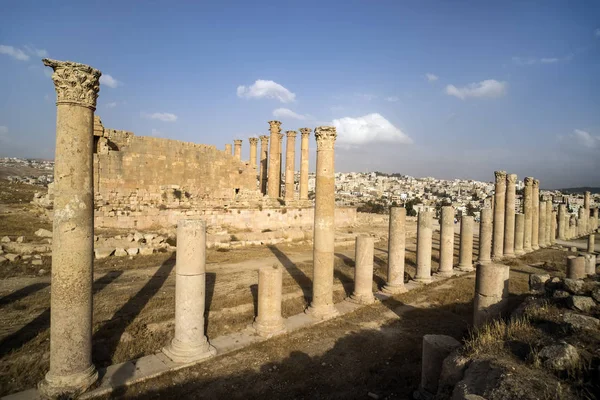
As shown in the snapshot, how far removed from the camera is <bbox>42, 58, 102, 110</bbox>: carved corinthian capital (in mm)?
5684

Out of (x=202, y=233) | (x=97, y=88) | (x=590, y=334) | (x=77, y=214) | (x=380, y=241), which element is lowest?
(x=380, y=241)

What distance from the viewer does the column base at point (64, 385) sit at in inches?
215

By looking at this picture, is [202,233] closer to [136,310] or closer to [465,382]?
[136,310]

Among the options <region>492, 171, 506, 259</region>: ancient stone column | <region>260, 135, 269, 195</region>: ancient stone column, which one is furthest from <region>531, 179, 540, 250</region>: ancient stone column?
<region>260, 135, 269, 195</region>: ancient stone column

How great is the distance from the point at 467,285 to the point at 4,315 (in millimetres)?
13845

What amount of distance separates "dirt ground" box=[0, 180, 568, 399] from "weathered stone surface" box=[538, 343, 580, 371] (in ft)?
7.69

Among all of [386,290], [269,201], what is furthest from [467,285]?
[269,201]

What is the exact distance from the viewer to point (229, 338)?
26.0 ft

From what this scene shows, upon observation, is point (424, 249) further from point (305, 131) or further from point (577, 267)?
point (305, 131)

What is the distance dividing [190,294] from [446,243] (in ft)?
37.3

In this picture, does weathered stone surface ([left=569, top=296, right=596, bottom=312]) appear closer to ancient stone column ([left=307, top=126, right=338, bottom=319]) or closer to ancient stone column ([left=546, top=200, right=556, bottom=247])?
ancient stone column ([left=307, top=126, right=338, bottom=319])

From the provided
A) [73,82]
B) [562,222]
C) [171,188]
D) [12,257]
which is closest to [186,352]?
[73,82]

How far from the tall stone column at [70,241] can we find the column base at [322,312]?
519cm

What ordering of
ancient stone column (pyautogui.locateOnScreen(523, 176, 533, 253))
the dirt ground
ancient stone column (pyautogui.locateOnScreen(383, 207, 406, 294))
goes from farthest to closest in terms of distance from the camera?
ancient stone column (pyautogui.locateOnScreen(523, 176, 533, 253))
ancient stone column (pyautogui.locateOnScreen(383, 207, 406, 294))
the dirt ground
